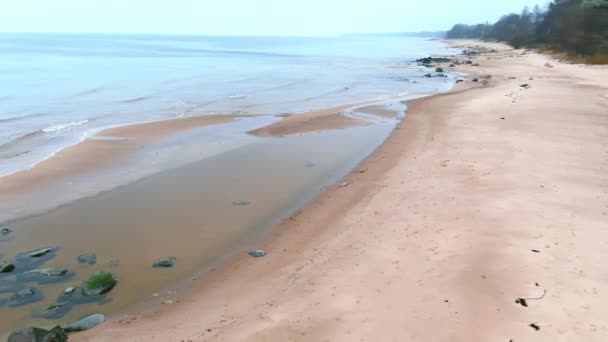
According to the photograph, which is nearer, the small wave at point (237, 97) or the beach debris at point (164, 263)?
the beach debris at point (164, 263)

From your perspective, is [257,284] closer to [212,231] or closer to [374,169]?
[212,231]

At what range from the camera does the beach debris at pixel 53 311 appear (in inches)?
267

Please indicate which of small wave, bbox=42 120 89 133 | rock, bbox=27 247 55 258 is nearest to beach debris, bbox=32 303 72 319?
rock, bbox=27 247 55 258

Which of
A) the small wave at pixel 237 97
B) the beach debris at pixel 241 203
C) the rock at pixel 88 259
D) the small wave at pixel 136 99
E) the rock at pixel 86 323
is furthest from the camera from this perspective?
the small wave at pixel 237 97

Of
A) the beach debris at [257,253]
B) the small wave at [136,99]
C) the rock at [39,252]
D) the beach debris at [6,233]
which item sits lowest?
the beach debris at [257,253]

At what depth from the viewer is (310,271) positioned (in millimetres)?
7547

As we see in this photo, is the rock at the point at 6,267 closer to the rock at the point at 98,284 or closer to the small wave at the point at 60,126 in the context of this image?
the rock at the point at 98,284

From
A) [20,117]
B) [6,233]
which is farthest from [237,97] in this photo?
[6,233]

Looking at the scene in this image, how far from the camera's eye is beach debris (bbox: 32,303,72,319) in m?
6.79

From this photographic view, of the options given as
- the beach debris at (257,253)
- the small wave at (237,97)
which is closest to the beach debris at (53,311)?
the beach debris at (257,253)

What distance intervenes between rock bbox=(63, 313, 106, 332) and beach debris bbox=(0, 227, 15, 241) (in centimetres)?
403

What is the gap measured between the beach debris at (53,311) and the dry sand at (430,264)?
86 cm

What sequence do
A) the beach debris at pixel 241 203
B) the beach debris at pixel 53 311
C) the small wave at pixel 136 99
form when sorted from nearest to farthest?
the beach debris at pixel 53 311
the beach debris at pixel 241 203
the small wave at pixel 136 99

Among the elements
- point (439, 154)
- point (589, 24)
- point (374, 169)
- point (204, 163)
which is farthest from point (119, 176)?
point (589, 24)
